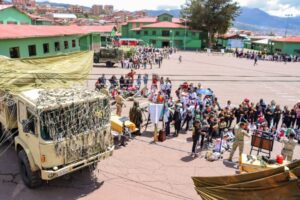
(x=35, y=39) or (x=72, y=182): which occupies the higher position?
(x=35, y=39)

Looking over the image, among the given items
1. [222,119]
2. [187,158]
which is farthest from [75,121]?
[222,119]

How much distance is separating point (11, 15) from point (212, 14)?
40785mm

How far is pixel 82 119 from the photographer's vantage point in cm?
826

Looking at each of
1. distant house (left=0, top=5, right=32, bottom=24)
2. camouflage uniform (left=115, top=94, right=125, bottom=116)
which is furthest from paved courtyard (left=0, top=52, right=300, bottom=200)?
distant house (left=0, top=5, right=32, bottom=24)

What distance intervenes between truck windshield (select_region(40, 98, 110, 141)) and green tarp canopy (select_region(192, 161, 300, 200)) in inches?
161

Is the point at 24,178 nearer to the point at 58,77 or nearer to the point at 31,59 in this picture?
the point at 58,77

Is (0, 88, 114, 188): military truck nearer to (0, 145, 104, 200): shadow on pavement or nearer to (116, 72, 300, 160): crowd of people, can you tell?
(0, 145, 104, 200): shadow on pavement

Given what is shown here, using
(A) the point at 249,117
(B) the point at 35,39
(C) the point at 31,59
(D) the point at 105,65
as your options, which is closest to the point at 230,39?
(D) the point at 105,65

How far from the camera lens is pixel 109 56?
3247cm

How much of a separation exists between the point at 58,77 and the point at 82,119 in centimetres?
332

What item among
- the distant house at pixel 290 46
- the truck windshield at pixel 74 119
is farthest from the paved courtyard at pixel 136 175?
the distant house at pixel 290 46

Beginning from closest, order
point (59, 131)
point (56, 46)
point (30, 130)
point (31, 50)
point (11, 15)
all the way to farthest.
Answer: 1. point (59, 131)
2. point (30, 130)
3. point (31, 50)
4. point (56, 46)
5. point (11, 15)

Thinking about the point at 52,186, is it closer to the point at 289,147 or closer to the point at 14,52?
the point at 289,147

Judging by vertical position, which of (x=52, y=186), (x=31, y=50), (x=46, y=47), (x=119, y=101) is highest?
(x=46, y=47)
